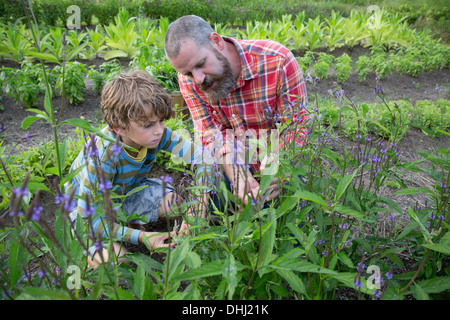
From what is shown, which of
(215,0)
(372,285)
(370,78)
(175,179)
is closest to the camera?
(372,285)

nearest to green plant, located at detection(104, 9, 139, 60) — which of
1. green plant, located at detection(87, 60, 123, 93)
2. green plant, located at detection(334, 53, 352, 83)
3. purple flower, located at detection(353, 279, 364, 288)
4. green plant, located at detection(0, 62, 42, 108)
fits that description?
green plant, located at detection(87, 60, 123, 93)

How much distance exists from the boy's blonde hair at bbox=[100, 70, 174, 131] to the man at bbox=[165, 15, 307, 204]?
1.08ft

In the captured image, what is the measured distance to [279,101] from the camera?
116 inches

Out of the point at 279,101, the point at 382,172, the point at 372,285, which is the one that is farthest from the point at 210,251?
the point at 279,101

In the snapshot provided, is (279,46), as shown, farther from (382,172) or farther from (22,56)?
(22,56)

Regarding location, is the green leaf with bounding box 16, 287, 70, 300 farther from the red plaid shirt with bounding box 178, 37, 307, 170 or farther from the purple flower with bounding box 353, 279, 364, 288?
the red plaid shirt with bounding box 178, 37, 307, 170

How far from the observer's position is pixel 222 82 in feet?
8.83

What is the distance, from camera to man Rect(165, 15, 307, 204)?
2.52m

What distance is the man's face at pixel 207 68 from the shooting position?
249 cm

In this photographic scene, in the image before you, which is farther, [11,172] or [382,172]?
[11,172]

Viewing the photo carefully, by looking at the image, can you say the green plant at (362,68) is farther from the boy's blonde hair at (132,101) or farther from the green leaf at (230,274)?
the green leaf at (230,274)

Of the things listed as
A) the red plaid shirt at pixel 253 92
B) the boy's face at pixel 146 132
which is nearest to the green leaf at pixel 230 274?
the boy's face at pixel 146 132

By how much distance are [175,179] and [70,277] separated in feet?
7.65

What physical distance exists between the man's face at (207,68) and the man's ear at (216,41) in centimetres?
7
